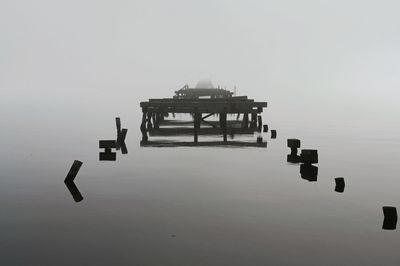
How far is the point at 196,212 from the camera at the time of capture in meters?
15.0

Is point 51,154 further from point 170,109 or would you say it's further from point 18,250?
point 18,250

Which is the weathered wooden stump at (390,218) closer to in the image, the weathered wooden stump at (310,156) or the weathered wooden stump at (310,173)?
the weathered wooden stump at (310,156)

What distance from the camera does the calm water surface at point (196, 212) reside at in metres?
11.1

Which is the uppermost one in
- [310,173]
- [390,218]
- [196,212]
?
[390,218]

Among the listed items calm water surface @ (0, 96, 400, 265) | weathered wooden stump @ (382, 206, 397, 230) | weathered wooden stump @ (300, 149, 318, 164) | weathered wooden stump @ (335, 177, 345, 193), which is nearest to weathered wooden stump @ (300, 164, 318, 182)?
calm water surface @ (0, 96, 400, 265)

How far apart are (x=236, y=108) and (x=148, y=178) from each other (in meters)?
9.98

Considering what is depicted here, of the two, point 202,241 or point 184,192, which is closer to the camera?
point 202,241

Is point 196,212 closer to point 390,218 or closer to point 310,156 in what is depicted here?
point 390,218

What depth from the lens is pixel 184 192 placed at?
18.2 m

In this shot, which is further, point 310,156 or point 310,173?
point 310,173

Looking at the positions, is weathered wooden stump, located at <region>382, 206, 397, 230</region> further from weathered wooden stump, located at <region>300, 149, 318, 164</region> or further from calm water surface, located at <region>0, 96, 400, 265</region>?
weathered wooden stump, located at <region>300, 149, 318, 164</region>

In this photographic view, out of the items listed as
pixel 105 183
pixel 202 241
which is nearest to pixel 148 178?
pixel 105 183

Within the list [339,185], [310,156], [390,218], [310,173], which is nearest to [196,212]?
[390,218]

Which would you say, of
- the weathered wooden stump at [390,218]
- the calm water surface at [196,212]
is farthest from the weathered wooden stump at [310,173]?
the weathered wooden stump at [390,218]
